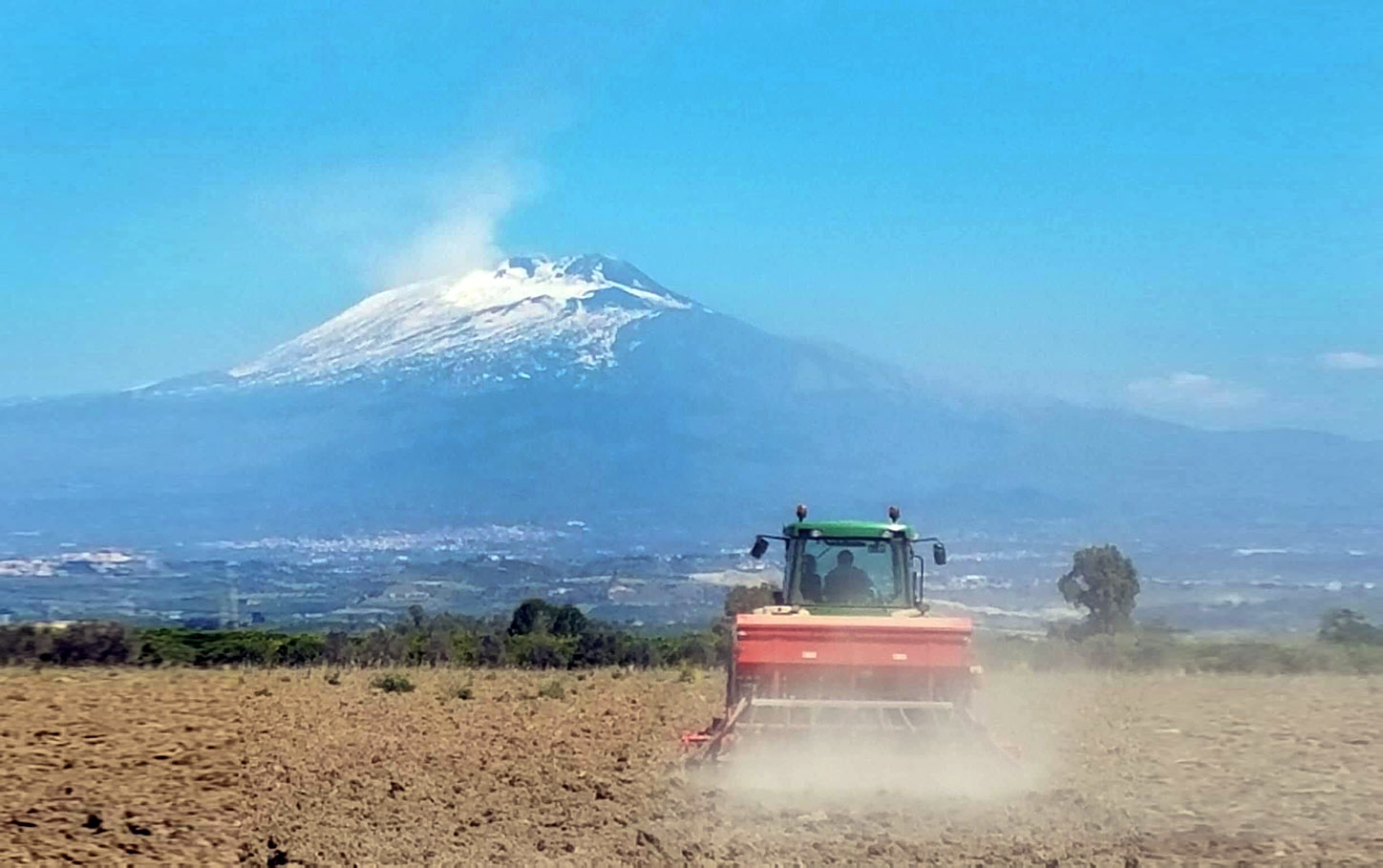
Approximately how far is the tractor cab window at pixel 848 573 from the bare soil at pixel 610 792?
229 cm

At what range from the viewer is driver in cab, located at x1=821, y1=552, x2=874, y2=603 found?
60.3 ft

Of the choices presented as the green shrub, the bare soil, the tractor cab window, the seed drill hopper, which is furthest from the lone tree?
the seed drill hopper

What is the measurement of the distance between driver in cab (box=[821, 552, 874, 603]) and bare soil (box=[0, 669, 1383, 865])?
94.7 inches

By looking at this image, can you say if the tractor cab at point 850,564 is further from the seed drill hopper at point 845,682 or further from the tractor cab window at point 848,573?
the seed drill hopper at point 845,682

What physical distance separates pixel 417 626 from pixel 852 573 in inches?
1160

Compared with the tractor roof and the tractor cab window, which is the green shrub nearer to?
the tractor cab window

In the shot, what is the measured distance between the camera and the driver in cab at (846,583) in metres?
18.4

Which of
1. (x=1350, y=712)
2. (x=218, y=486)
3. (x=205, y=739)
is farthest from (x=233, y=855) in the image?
(x=218, y=486)

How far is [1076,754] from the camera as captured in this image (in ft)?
64.3

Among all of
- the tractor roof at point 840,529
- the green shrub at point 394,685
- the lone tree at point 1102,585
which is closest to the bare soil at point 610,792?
the tractor roof at point 840,529

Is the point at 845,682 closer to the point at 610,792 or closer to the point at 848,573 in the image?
the point at 610,792

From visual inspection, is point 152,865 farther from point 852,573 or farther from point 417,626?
point 417,626

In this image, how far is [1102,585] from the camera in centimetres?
5262

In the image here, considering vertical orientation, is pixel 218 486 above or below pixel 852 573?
above
